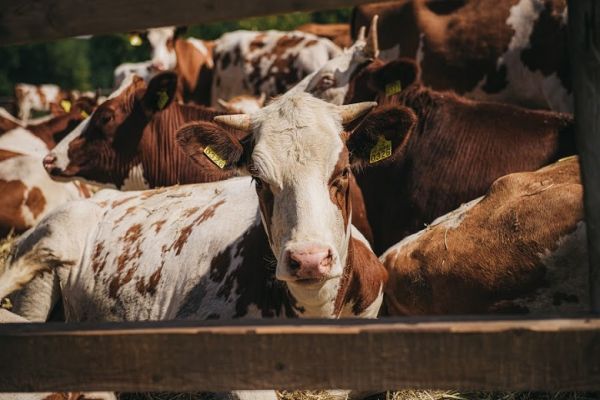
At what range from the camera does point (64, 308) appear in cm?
539

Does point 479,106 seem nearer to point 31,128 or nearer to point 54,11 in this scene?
point 54,11

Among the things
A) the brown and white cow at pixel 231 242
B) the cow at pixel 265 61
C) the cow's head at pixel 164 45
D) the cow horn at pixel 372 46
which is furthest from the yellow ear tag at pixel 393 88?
the cow's head at pixel 164 45

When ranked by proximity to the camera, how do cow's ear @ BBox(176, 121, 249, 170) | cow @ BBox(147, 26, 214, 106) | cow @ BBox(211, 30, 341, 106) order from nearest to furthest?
cow's ear @ BBox(176, 121, 249, 170)
cow @ BBox(211, 30, 341, 106)
cow @ BBox(147, 26, 214, 106)

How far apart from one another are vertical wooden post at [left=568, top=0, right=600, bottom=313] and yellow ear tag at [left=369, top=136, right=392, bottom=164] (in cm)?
167

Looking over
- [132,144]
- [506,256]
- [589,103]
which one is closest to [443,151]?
[506,256]

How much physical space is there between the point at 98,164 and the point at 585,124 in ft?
17.9

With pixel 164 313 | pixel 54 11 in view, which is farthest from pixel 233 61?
pixel 54 11

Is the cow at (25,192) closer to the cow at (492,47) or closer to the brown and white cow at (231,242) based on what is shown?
the brown and white cow at (231,242)

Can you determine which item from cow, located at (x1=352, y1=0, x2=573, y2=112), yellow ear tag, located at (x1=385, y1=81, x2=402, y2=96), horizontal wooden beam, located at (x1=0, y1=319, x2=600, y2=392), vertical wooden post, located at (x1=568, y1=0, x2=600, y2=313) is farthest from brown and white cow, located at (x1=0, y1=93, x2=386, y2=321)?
cow, located at (x1=352, y1=0, x2=573, y2=112)

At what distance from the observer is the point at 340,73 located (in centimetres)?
689

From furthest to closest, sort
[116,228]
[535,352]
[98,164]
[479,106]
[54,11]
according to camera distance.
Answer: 1. [98,164]
2. [479,106]
3. [116,228]
4. [54,11]
5. [535,352]

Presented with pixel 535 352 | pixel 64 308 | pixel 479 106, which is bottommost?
pixel 64 308

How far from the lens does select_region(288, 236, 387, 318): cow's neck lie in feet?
11.6

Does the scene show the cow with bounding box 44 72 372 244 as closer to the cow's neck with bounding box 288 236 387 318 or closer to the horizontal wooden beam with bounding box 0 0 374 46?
the cow's neck with bounding box 288 236 387 318
